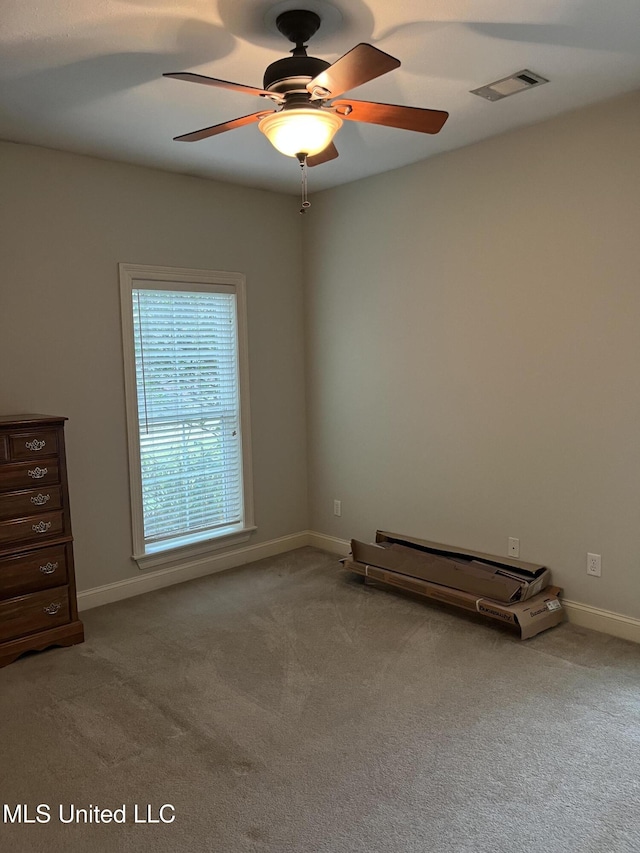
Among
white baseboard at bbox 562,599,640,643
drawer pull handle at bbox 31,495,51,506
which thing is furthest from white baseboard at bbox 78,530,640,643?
drawer pull handle at bbox 31,495,51,506

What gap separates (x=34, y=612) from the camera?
3221 mm

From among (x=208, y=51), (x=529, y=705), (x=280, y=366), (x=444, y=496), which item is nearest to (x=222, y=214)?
(x=280, y=366)

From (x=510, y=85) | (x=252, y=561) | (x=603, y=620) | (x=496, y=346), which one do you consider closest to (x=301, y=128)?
(x=510, y=85)

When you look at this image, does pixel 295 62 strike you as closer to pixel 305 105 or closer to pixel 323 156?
pixel 305 105

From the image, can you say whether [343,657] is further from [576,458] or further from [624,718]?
[576,458]

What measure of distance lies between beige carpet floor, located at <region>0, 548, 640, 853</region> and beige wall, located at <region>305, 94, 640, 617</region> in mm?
708

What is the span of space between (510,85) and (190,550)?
3.27 metres

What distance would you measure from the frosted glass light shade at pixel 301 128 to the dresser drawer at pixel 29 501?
2.06 m

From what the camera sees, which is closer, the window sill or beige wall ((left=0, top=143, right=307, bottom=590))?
beige wall ((left=0, top=143, right=307, bottom=590))

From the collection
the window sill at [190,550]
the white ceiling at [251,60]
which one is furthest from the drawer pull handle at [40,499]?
the white ceiling at [251,60]

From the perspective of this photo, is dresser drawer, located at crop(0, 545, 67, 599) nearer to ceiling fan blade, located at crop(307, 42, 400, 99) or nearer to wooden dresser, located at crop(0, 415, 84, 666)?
wooden dresser, located at crop(0, 415, 84, 666)

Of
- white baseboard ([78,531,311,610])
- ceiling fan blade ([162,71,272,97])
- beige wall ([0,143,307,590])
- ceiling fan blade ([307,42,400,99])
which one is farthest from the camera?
white baseboard ([78,531,311,610])

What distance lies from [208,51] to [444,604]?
303cm

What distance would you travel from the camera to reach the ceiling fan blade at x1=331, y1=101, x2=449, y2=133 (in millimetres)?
2178
